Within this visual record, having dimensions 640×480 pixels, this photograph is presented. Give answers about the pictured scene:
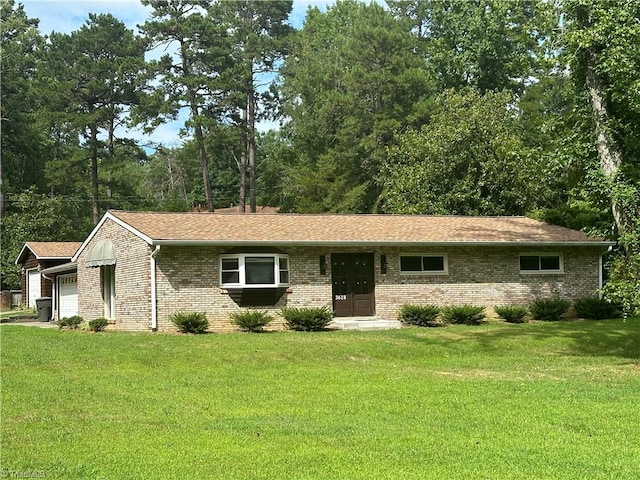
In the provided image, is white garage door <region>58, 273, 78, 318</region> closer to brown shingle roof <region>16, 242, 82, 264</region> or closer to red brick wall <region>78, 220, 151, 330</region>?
red brick wall <region>78, 220, 151, 330</region>

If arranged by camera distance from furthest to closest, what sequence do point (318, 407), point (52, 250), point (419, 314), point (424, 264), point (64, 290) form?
point (52, 250) < point (64, 290) < point (424, 264) < point (419, 314) < point (318, 407)

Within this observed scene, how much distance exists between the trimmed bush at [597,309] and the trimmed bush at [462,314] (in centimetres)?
415

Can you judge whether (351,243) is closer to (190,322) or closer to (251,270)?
(251,270)

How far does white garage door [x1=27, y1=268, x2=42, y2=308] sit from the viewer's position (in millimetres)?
37125

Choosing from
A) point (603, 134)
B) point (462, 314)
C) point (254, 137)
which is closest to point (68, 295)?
point (462, 314)

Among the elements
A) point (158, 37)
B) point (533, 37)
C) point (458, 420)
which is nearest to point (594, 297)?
point (533, 37)

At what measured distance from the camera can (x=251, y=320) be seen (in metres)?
19.9

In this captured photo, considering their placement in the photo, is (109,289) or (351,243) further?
(109,289)

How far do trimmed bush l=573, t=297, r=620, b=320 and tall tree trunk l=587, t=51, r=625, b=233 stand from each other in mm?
7991

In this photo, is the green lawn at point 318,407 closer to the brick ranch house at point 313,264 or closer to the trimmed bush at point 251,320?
the trimmed bush at point 251,320

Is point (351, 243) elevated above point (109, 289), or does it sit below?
above

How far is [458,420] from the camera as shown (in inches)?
367

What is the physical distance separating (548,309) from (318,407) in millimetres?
15005

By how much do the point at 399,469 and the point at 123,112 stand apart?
4818cm
